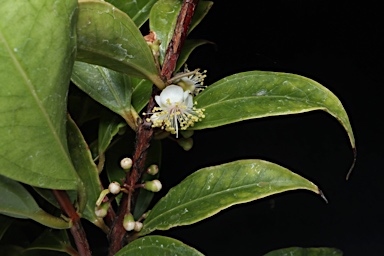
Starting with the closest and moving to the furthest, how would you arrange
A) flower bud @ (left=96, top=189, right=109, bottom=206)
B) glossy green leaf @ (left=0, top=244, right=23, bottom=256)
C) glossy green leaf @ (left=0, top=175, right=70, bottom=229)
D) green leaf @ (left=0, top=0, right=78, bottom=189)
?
green leaf @ (left=0, top=0, right=78, bottom=189), glossy green leaf @ (left=0, top=175, right=70, bottom=229), flower bud @ (left=96, top=189, right=109, bottom=206), glossy green leaf @ (left=0, top=244, right=23, bottom=256)

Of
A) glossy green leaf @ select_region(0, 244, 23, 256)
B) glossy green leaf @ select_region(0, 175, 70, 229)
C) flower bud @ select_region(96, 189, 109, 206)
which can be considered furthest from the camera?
glossy green leaf @ select_region(0, 244, 23, 256)

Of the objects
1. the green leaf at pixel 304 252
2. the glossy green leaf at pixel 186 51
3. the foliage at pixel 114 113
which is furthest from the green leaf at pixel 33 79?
the green leaf at pixel 304 252

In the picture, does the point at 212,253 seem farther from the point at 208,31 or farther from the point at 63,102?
the point at 63,102

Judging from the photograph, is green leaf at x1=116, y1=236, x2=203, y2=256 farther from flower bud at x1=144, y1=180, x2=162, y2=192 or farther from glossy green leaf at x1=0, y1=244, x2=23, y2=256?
glossy green leaf at x1=0, y1=244, x2=23, y2=256

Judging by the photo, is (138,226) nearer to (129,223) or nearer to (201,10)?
(129,223)

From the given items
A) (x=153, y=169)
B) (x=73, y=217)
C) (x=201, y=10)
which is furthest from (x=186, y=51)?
(x=73, y=217)

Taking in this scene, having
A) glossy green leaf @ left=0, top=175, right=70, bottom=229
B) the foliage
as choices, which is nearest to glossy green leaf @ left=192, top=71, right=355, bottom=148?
the foliage

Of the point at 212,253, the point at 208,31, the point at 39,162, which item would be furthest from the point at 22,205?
the point at 212,253
